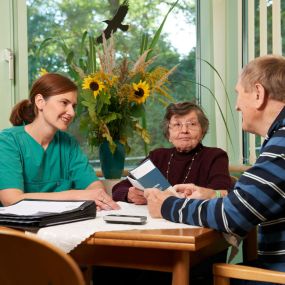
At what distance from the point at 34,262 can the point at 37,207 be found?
2.49 feet

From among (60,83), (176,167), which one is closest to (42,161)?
(60,83)

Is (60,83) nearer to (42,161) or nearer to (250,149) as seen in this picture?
(42,161)

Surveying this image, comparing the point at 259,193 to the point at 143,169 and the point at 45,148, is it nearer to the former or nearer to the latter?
the point at 143,169

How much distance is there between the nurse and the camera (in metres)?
1.96

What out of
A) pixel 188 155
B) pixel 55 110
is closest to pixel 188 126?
pixel 188 155

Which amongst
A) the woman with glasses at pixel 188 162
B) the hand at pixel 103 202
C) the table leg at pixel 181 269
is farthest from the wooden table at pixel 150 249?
the woman with glasses at pixel 188 162

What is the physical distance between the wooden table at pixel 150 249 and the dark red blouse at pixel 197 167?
59 centimetres

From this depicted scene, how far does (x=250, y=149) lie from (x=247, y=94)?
154 centimetres

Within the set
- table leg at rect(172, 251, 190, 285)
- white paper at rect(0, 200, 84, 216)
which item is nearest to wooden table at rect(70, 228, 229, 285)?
table leg at rect(172, 251, 190, 285)

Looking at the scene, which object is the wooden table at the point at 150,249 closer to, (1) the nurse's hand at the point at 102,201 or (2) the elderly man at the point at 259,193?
(2) the elderly man at the point at 259,193

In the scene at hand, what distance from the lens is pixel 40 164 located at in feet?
6.74

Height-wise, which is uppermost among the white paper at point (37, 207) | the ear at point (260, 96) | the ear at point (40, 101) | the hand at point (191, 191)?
the ear at point (40, 101)

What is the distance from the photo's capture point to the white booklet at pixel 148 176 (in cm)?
182

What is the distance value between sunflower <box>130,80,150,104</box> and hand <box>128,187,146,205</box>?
45 cm
